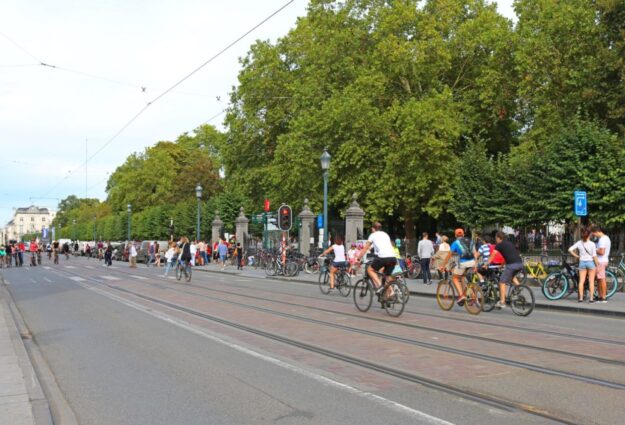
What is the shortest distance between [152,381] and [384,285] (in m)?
7.02

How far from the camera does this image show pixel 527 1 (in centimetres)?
3759

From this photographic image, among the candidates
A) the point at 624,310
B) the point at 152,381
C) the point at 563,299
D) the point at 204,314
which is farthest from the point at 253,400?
the point at 563,299

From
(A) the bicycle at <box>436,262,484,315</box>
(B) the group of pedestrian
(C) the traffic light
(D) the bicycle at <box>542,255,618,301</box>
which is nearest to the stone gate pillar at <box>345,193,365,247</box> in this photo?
(C) the traffic light

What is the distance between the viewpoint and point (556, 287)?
16.0 m

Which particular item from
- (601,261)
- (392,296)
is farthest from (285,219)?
(392,296)

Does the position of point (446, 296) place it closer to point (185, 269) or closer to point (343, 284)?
point (343, 284)

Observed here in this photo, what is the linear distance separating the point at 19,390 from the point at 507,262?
9.47m

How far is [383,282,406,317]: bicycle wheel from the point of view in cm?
1279

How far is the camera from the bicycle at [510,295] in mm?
12822

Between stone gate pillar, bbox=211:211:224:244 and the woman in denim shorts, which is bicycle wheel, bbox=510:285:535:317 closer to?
the woman in denim shorts

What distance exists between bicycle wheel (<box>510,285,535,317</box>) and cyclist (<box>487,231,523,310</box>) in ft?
0.50

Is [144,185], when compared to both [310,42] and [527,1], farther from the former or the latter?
[527,1]

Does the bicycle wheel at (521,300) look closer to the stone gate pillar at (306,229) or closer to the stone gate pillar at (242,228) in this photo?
the stone gate pillar at (306,229)

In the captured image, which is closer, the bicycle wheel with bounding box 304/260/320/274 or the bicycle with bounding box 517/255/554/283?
the bicycle with bounding box 517/255/554/283
